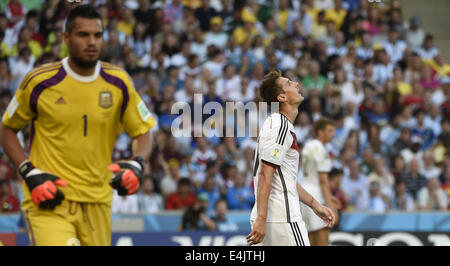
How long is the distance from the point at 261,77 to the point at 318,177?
254 inches

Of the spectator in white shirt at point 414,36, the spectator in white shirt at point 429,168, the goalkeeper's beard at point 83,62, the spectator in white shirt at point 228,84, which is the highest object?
the spectator in white shirt at point 414,36

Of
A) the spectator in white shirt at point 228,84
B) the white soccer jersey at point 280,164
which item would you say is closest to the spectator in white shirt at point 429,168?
the spectator in white shirt at point 228,84

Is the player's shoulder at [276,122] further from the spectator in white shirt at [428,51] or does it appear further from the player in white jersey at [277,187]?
the spectator in white shirt at [428,51]

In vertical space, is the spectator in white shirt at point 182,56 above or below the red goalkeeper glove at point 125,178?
above

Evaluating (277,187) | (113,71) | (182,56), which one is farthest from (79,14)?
(182,56)

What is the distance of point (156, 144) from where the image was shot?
1477 centimetres

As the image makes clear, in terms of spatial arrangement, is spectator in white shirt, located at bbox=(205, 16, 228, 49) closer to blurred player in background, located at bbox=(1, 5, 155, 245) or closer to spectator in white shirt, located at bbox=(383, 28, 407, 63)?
spectator in white shirt, located at bbox=(383, 28, 407, 63)

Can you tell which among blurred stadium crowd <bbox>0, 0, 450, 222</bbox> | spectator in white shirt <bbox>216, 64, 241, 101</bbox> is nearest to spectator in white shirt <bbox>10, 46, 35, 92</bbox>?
blurred stadium crowd <bbox>0, 0, 450, 222</bbox>

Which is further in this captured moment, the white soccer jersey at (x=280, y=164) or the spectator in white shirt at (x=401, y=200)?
the spectator in white shirt at (x=401, y=200)

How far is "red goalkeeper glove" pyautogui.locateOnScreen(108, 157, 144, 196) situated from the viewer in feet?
18.5

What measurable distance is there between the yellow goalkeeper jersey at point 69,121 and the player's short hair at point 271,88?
1.52 m

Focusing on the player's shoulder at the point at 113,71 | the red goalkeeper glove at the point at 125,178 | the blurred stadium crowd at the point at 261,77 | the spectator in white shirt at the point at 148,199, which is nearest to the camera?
the red goalkeeper glove at the point at 125,178

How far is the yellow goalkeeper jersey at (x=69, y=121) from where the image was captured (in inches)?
238
